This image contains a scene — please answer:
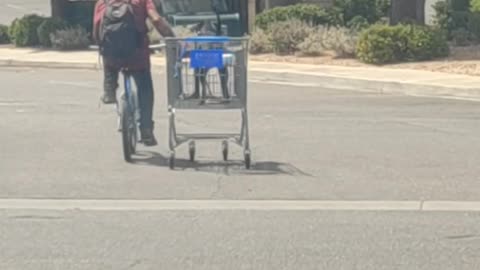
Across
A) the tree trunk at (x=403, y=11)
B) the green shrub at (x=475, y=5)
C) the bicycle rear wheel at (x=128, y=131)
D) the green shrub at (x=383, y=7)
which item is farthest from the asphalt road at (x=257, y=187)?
the green shrub at (x=383, y=7)

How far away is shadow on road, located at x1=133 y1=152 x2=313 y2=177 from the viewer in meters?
10.3

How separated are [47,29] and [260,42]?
21.8 feet

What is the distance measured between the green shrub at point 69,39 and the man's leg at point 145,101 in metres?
16.8

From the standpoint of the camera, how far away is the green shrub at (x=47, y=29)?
91.1 ft

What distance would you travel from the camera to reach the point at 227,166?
10.6 metres

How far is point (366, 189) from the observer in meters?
9.57

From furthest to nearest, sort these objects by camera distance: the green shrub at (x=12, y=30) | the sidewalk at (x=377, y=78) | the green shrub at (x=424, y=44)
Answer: the green shrub at (x=12, y=30) → the green shrub at (x=424, y=44) → the sidewalk at (x=377, y=78)

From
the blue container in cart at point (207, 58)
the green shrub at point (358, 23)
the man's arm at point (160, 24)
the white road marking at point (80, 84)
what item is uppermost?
the man's arm at point (160, 24)

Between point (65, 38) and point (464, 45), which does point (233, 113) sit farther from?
point (65, 38)

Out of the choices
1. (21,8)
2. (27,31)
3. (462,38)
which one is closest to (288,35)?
(462,38)

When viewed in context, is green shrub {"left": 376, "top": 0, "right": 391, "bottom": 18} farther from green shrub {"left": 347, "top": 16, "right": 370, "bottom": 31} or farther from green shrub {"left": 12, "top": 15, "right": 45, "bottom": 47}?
green shrub {"left": 12, "top": 15, "right": 45, "bottom": 47}

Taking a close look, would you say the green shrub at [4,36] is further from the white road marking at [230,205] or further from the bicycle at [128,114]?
the white road marking at [230,205]

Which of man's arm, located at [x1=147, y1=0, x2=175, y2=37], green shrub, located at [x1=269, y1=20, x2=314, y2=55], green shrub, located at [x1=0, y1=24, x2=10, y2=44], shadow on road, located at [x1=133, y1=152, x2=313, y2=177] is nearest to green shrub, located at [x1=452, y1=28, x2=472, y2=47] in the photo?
green shrub, located at [x1=269, y1=20, x2=314, y2=55]

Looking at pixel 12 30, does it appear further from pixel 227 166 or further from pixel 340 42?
pixel 227 166
